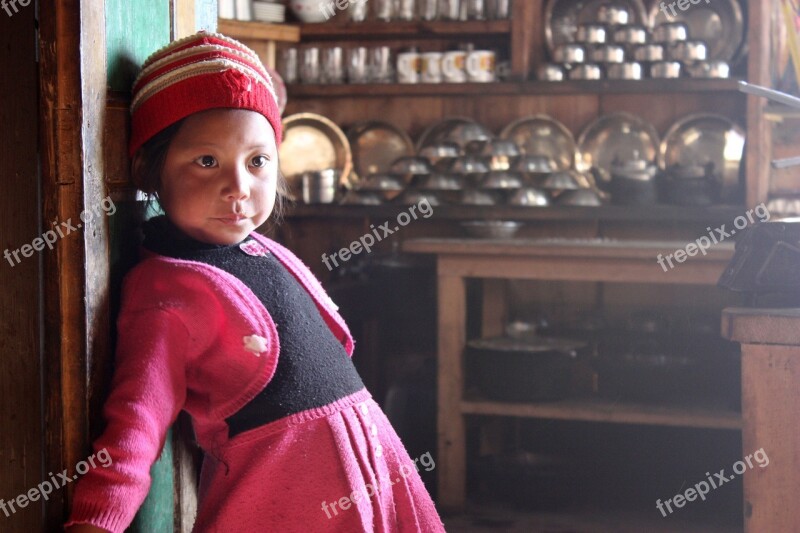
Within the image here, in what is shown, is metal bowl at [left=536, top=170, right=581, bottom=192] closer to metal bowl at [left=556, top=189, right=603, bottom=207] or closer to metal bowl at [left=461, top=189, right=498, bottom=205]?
metal bowl at [left=556, top=189, right=603, bottom=207]

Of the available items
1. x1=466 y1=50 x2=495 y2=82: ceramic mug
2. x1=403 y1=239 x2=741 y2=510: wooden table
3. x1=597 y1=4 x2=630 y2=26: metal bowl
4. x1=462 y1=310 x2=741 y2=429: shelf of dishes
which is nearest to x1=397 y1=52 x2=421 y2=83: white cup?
x1=466 y1=50 x2=495 y2=82: ceramic mug

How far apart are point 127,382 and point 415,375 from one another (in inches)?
122

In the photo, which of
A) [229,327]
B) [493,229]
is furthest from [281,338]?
[493,229]

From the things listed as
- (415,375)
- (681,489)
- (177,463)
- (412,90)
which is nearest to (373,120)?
(412,90)

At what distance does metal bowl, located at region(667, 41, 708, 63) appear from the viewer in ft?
13.6

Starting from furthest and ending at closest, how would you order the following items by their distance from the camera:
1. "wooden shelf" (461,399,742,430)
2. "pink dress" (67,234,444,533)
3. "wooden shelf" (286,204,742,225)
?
"wooden shelf" (286,204,742,225) < "wooden shelf" (461,399,742,430) < "pink dress" (67,234,444,533)

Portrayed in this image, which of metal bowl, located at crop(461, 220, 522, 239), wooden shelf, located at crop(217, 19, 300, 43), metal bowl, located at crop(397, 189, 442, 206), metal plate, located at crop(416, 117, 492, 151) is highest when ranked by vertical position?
wooden shelf, located at crop(217, 19, 300, 43)

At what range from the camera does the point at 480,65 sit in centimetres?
440

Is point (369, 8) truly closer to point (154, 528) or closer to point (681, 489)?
point (681, 489)

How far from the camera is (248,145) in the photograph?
3.77 feet

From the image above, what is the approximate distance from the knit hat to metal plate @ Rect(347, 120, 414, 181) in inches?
139

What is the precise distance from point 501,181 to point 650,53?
796 millimetres

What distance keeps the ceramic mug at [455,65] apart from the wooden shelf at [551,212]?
0.57 m

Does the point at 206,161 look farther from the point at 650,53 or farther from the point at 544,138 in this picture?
the point at 544,138
